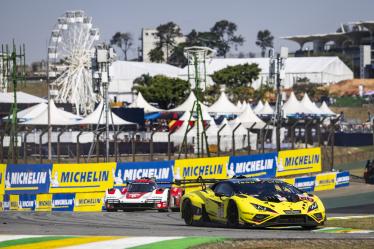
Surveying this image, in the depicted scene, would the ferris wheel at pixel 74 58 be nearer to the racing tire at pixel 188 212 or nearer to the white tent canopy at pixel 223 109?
→ the white tent canopy at pixel 223 109

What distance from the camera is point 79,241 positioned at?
43.9 ft

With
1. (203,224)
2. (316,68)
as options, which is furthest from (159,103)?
(203,224)

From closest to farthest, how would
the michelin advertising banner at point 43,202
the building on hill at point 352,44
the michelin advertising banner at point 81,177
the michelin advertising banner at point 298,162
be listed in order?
the michelin advertising banner at point 43,202
the michelin advertising banner at point 81,177
the michelin advertising banner at point 298,162
the building on hill at point 352,44

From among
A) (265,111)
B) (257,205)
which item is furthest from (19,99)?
(257,205)

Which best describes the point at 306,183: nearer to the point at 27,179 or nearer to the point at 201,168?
the point at 201,168

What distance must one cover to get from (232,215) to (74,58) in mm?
62458

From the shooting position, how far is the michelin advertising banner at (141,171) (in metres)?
34.6

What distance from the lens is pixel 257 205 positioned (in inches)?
640

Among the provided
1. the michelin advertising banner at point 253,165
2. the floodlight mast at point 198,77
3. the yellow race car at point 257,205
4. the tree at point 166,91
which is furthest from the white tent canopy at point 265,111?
the yellow race car at point 257,205

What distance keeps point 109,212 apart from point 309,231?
10853 millimetres

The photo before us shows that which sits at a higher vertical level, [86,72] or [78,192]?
[86,72]

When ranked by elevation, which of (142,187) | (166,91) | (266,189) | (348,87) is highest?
(348,87)

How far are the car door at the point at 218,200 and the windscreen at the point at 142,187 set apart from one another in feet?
27.2

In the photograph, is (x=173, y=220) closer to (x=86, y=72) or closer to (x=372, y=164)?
(x=372, y=164)
